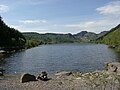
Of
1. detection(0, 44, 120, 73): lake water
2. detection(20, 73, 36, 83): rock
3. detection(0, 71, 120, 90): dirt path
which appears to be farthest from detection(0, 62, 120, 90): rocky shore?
detection(0, 44, 120, 73): lake water

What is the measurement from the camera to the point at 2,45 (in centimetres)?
16088

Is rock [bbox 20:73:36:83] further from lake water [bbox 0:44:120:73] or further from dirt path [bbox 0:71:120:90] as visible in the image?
lake water [bbox 0:44:120:73]

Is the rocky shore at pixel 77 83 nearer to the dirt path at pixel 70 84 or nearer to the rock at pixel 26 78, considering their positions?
the dirt path at pixel 70 84

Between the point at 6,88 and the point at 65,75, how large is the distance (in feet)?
62.0

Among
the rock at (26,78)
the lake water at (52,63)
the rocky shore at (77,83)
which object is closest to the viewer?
the rocky shore at (77,83)

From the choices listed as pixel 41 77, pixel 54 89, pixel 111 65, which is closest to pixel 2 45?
pixel 111 65

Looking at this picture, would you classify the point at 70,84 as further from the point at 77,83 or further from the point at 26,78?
the point at 26,78

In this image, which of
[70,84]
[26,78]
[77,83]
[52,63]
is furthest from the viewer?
[52,63]

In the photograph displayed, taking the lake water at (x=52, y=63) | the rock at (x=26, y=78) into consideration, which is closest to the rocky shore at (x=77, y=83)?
the rock at (x=26, y=78)

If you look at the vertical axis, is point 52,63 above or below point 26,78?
below

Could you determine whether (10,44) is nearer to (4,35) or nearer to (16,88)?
(4,35)

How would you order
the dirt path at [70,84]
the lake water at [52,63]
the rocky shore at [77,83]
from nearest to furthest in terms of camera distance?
the rocky shore at [77,83]
the dirt path at [70,84]
the lake water at [52,63]

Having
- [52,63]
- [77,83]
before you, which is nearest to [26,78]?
[77,83]

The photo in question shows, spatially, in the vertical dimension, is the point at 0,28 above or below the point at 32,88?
above
